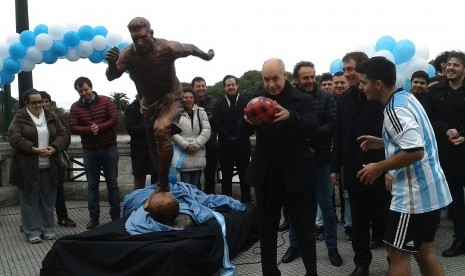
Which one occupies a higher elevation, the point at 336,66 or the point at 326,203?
the point at 336,66

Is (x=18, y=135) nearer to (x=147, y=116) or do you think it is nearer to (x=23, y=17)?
(x=147, y=116)

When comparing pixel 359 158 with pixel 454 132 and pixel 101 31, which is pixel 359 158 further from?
pixel 101 31

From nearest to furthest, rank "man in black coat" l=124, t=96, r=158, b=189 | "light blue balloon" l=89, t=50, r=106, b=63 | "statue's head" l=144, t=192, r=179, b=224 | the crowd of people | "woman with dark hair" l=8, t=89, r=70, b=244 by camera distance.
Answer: the crowd of people → "statue's head" l=144, t=192, r=179, b=224 → "woman with dark hair" l=8, t=89, r=70, b=244 → "man in black coat" l=124, t=96, r=158, b=189 → "light blue balloon" l=89, t=50, r=106, b=63

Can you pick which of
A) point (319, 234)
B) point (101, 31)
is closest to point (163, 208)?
point (319, 234)

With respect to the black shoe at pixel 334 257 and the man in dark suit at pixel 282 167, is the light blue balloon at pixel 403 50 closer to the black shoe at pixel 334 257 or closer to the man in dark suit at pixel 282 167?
the black shoe at pixel 334 257

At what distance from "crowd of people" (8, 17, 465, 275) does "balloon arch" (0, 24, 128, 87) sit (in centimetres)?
112

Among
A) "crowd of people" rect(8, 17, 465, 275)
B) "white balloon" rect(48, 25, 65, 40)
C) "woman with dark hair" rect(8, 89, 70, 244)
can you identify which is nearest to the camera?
"crowd of people" rect(8, 17, 465, 275)

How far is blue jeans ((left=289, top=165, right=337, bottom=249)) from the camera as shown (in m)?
5.02

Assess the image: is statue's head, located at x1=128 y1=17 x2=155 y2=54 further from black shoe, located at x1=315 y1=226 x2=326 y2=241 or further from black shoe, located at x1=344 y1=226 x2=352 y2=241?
black shoe, located at x1=344 y1=226 x2=352 y2=241

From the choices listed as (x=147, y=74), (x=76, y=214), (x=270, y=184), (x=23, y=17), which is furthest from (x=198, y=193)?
(x=23, y=17)

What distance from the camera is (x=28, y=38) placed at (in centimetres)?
749

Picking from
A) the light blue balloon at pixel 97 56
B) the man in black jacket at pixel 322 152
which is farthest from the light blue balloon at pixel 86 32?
the man in black jacket at pixel 322 152

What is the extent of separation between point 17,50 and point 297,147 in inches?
204

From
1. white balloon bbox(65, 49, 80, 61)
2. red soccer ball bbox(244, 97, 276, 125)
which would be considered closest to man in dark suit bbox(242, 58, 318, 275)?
red soccer ball bbox(244, 97, 276, 125)
